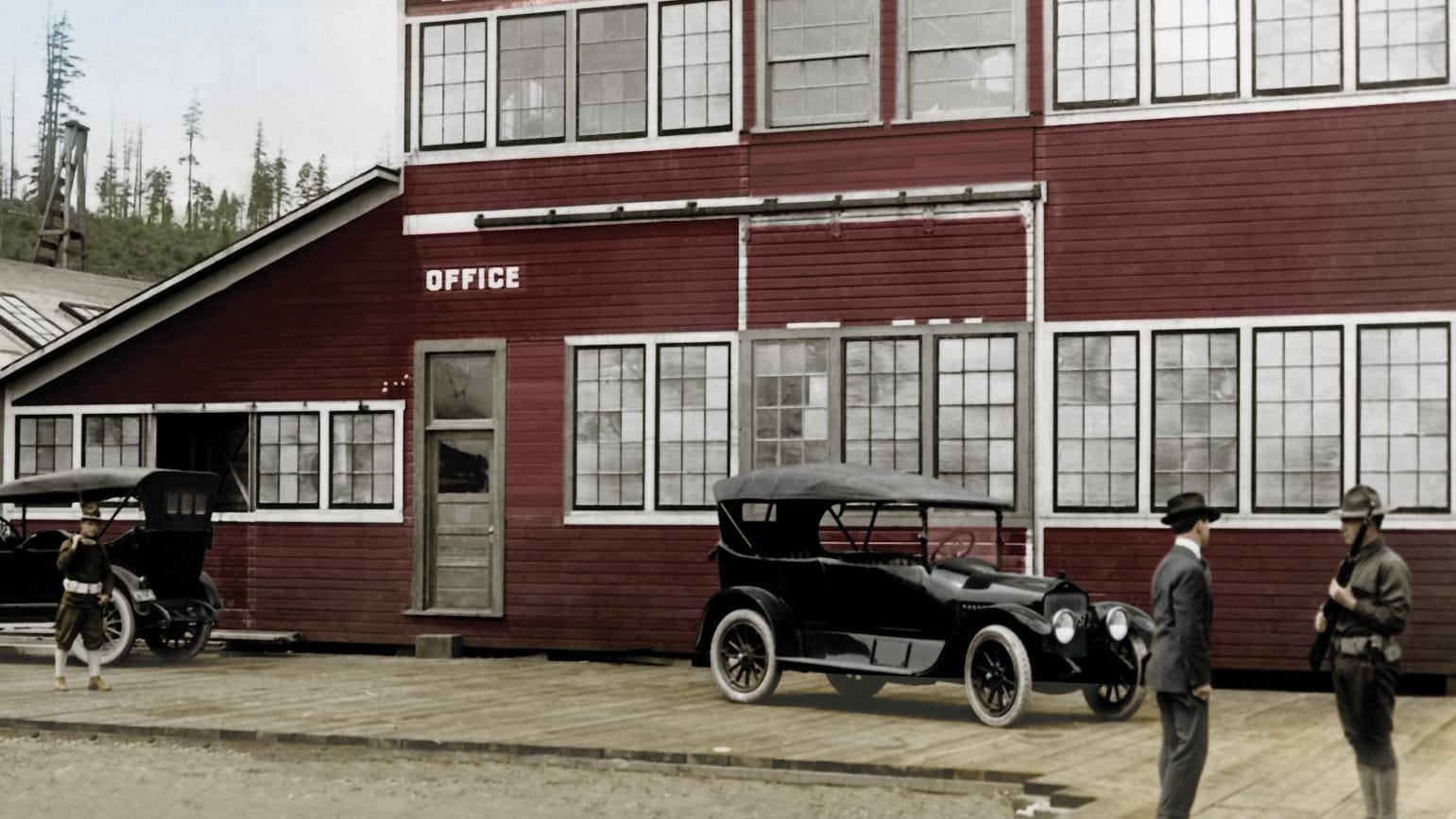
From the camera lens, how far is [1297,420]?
57.8 feet

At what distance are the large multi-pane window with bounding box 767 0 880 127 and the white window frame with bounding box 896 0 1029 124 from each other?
0.27 meters

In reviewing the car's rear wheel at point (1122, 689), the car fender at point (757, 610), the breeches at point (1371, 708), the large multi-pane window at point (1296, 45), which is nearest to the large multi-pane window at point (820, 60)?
the large multi-pane window at point (1296, 45)

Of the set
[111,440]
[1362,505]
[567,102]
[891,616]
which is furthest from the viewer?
[111,440]

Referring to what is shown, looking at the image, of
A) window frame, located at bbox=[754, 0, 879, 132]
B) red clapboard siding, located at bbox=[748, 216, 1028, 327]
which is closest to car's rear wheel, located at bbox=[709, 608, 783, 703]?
red clapboard siding, located at bbox=[748, 216, 1028, 327]

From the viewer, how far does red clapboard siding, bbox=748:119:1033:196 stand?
18.8 metres

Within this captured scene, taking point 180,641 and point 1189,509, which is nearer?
point 1189,509

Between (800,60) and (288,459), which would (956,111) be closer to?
(800,60)

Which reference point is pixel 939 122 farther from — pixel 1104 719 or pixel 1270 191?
pixel 1104 719

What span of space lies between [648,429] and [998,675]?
21.8ft

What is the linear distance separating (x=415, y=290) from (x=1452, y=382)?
10.4 m

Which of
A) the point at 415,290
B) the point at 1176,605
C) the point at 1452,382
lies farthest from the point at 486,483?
the point at 1176,605

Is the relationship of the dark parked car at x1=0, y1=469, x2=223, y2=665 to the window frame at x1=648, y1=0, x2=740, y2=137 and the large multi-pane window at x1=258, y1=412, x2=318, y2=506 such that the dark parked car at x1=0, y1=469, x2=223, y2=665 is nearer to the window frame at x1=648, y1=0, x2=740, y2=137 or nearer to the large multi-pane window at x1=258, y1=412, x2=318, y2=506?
the large multi-pane window at x1=258, y1=412, x2=318, y2=506

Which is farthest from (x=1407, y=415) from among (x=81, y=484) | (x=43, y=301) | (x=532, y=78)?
(x=43, y=301)

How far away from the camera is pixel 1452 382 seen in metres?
17.2
